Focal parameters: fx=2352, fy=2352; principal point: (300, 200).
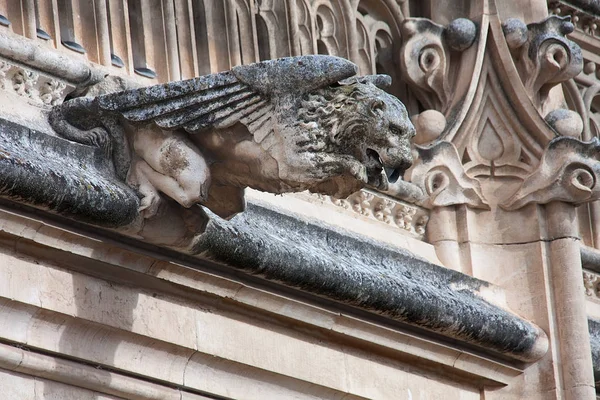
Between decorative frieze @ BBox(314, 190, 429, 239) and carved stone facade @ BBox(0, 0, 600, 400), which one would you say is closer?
carved stone facade @ BBox(0, 0, 600, 400)

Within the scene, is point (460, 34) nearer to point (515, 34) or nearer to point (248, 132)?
point (515, 34)

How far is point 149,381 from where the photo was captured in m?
5.82

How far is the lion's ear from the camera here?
5574 millimetres

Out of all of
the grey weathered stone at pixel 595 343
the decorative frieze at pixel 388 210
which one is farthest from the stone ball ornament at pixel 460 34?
the grey weathered stone at pixel 595 343

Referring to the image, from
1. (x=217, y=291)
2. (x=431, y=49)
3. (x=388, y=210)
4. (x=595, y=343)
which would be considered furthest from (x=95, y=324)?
(x=595, y=343)

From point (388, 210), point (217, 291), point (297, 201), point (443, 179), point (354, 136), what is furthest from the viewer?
point (443, 179)

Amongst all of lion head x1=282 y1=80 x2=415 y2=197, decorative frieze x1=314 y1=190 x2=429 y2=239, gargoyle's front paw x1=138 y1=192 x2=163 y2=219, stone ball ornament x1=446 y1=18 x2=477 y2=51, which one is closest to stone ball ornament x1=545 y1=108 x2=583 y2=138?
stone ball ornament x1=446 y1=18 x2=477 y2=51

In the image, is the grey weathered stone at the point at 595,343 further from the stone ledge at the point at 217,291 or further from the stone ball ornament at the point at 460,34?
the stone ball ornament at the point at 460,34

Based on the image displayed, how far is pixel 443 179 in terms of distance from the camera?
715 centimetres

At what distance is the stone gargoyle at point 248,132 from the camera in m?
5.58

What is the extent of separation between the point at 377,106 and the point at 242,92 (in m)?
0.33

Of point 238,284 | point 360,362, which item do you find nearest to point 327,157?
point 238,284

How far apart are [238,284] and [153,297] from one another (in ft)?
0.87

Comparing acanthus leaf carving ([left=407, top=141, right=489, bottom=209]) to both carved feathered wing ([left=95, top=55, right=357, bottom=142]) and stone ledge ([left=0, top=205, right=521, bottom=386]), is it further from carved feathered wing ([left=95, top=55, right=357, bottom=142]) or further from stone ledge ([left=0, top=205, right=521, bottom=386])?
carved feathered wing ([left=95, top=55, right=357, bottom=142])
